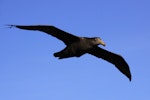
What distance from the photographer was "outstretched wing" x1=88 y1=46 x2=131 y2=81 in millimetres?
21031

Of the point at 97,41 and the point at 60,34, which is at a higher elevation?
the point at 60,34

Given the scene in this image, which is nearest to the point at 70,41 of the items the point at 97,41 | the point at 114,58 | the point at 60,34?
the point at 60,34

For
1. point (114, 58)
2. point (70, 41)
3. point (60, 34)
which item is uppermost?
point (114, 58)

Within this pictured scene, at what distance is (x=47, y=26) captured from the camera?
58.7 ft

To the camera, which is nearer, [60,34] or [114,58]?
[60,34]

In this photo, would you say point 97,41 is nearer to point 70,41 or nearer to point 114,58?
point 70,41

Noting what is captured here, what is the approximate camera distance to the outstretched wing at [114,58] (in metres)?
21.0

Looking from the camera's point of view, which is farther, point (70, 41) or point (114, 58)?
point (114, 58)

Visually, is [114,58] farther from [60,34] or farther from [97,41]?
[60,34]

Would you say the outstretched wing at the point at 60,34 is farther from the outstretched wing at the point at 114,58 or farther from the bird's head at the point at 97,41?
the outstretched wing at the point at 114,58

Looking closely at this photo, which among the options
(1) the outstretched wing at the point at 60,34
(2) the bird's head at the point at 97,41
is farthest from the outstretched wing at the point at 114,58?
(1) the outstretched wing at the point at 60,34

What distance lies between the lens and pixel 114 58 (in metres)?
21.2

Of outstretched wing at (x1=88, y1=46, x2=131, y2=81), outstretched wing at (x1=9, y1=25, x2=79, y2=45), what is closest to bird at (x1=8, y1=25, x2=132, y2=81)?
outstretched wing at (x1=9, y1=25, x2=79, y2=45)

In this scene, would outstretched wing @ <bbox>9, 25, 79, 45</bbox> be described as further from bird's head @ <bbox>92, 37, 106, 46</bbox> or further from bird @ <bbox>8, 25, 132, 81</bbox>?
bird's head @ <bbox>92, 37, 106, 46</bbox>
